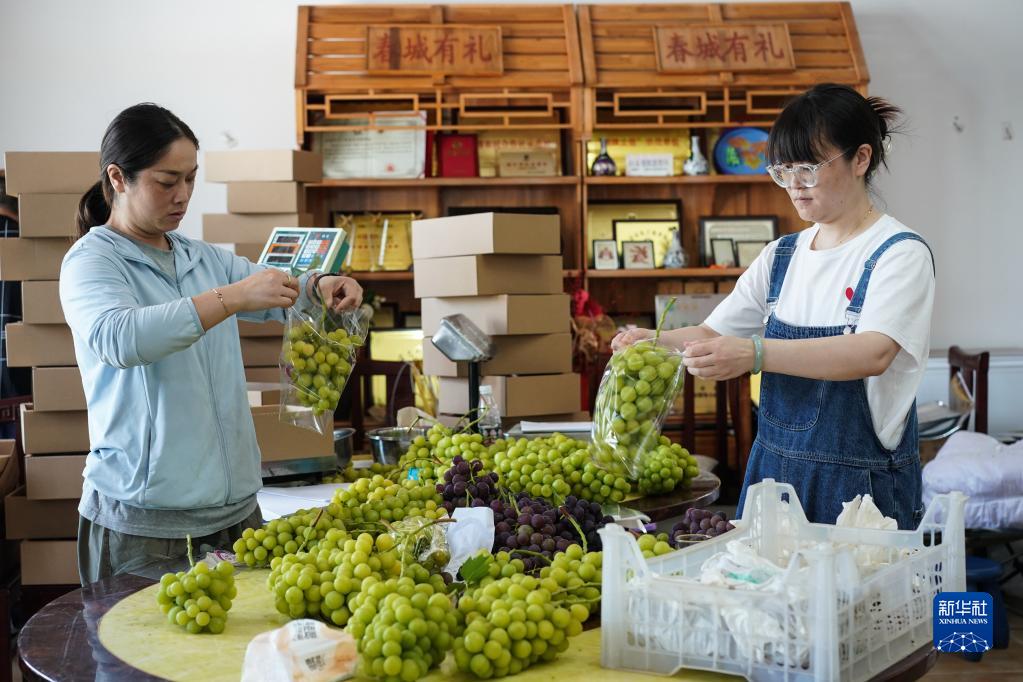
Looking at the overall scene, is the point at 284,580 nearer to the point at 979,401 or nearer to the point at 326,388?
the point at 326,388

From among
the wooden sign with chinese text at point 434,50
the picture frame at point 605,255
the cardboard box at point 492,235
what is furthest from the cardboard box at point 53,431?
the picture frame at point 605,255

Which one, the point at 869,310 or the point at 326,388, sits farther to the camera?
the point at 326,388

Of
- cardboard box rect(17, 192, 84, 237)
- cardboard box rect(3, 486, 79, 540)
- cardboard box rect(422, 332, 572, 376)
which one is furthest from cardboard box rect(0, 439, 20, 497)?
cardboard box rect(422, 332, 572, 376)

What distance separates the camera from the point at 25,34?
5.03 m

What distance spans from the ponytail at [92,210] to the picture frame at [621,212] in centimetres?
337

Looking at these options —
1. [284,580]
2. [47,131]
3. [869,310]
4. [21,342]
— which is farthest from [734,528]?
[47,131]

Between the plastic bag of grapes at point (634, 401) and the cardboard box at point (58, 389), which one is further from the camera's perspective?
the cardboard box at point (58, 389)

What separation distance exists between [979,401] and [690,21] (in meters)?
2.31

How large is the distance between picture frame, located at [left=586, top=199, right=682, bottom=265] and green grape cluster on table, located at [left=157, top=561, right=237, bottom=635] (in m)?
3.99

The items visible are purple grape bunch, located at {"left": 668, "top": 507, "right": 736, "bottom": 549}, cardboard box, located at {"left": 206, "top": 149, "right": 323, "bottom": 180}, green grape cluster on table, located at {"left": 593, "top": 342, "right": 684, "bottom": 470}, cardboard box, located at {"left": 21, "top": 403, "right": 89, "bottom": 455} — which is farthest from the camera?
cardboard box, located at {"left": 206, "top": 149, "right": 323, "bottom": 180}

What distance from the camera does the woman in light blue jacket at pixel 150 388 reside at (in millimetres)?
1703

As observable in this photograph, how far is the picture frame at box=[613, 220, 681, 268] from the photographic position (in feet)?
16.8

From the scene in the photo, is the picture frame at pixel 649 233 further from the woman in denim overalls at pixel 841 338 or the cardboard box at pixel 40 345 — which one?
the woman in denim overalls at pixel 841 338

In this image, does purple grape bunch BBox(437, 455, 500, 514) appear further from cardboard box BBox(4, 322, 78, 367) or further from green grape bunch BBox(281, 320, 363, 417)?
cardboard box BBox(4, 322, 78, 367)
